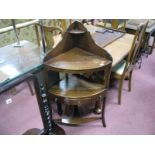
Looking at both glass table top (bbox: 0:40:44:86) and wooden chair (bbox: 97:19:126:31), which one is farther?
wooden chair (bbox: 97:19:126:31)

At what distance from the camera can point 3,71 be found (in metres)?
1.26

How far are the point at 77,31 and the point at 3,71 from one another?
1.95 feet

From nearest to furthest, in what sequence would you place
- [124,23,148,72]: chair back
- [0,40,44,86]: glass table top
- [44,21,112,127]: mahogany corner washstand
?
1. [0,40,44,86]: glass table top
2. [44,21,112,127]: mahogany corner washstand
3. [124,23,148,72]: chair back

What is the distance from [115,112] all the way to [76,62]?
97 cm

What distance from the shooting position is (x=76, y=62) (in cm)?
140

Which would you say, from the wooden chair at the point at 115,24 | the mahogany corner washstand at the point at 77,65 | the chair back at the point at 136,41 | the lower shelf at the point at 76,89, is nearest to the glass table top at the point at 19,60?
the mahogany corner washstand at the point at 77,65

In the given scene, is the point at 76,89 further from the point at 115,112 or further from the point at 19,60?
the point at 115,112

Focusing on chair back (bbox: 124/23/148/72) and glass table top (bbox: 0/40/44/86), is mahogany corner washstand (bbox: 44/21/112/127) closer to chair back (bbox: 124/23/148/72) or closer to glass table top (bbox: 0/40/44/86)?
glass table top (bbox: 0/40/44/86)

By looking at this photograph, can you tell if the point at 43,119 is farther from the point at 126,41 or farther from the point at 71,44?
the point at 126,41

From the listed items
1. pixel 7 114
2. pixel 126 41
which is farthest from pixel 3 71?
pixel 126 41

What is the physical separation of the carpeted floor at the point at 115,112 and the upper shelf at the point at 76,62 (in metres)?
0.29

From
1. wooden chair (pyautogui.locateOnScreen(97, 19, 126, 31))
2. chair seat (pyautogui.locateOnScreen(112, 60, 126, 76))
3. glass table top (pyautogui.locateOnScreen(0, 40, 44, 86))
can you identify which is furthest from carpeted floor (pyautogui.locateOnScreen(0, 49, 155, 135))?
wooden chair (pyautogui.locateOnScreen(97, 19, 126, 31))

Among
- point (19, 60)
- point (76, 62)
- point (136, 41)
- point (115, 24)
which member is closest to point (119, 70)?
point (136, 41)

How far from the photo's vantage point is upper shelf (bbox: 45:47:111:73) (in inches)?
52.1
